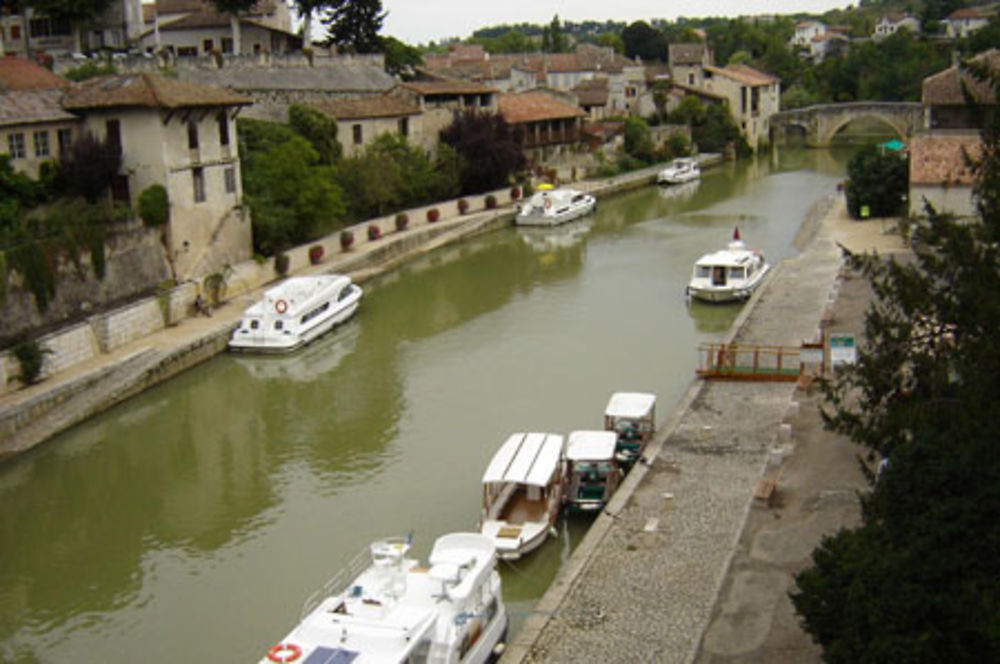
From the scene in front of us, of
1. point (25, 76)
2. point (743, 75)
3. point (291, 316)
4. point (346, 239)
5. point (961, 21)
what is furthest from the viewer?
point (961, 21)

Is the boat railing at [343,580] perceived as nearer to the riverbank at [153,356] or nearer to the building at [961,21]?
the riverbank at [153,356]

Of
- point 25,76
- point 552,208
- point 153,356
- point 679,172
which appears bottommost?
point 153,356

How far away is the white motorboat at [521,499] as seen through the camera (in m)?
→ 16.5

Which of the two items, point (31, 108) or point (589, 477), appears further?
point (31, 108)

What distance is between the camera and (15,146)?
3036 centimetres

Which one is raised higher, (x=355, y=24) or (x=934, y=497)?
(x=355, y=24)

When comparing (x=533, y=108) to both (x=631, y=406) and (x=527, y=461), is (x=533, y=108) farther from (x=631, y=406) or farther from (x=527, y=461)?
(x=527, y=461)

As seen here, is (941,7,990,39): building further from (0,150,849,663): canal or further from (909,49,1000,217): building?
(0,150,849,663): canal

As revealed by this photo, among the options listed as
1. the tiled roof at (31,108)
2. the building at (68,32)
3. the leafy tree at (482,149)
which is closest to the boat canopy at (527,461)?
the tiled roof at (31,108)

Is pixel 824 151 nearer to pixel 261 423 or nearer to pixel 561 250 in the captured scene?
pixel 561 250

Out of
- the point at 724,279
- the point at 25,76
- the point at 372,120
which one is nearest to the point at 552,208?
the point at 372,120


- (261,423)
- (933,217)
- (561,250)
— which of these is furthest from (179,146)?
(933,217)

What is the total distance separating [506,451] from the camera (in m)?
18.2

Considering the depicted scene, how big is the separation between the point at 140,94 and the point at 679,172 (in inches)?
1299
